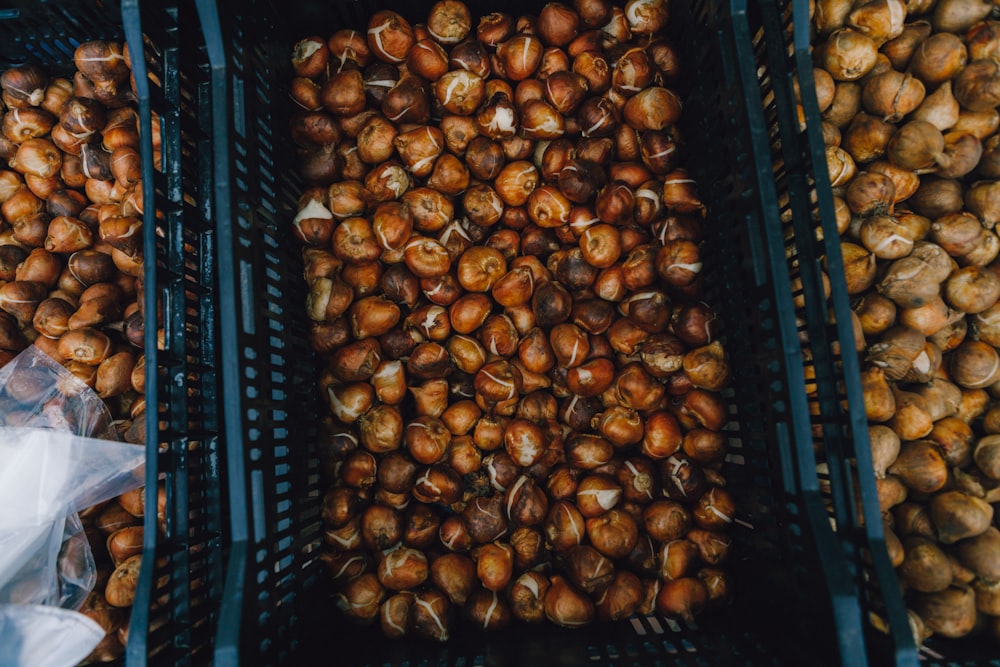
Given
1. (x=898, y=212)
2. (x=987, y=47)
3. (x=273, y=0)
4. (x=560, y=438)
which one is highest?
(x=273, y=0)

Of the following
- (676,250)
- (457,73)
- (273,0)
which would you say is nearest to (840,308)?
(676,250)

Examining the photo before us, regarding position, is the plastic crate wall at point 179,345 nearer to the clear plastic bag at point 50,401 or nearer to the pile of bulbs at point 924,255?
the clear plastic bag at point 50,401

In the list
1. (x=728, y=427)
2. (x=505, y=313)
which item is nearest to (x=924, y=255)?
(x=728, y=427)

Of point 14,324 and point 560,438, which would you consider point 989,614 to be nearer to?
point 560,438

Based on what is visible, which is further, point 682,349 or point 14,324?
point 14,324

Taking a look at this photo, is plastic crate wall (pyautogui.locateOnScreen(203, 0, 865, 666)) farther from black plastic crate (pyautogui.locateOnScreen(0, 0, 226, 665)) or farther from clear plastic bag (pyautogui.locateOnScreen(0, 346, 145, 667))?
clear plastic bag (pyautogui.locateOnScreen(0, 346, 145, 667))

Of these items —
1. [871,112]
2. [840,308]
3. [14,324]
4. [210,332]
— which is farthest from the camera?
[14,324]
